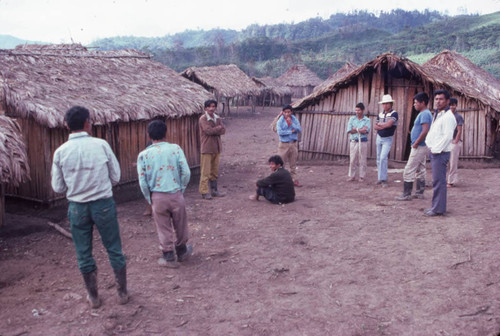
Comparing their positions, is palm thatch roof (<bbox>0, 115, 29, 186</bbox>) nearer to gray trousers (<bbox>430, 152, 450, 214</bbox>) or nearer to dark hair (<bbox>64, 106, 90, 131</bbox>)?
dark hair (<bbox>64, 106, 90, 131</bbox>)

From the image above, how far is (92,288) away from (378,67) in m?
9.49

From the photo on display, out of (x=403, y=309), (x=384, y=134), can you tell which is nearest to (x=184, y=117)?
(x=384, y=134)

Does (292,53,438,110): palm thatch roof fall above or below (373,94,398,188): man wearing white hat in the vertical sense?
above

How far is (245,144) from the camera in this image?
17.3 m

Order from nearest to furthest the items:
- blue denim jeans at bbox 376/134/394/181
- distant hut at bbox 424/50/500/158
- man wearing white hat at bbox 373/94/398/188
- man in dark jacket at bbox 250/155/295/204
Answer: man in dark jacket at bbox 250/155/295/204, man wearing white hat at bbox 373/94/398/188, blue denim jeans at bbox 376/134/394/181, distant hut at bbox 424/50/500/158

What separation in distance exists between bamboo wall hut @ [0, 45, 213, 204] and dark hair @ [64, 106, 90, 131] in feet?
11.6

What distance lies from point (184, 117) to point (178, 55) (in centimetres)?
5154

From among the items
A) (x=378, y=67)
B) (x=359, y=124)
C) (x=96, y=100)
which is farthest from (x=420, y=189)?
(x=96, y=100)

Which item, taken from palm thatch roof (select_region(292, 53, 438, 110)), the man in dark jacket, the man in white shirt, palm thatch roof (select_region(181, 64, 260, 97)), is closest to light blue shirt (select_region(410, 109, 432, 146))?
the man in dark jacket

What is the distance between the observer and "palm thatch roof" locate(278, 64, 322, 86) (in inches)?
1549

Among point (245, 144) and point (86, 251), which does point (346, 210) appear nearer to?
point (86, 251)

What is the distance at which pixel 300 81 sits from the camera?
39.5 metres

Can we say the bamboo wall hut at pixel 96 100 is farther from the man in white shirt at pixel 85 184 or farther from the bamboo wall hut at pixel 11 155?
the man in white shirt at pixel 85 184

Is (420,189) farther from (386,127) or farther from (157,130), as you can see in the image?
(157,130)
